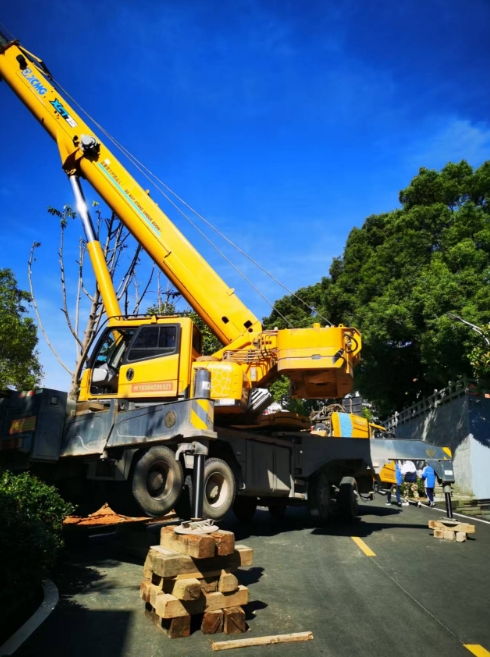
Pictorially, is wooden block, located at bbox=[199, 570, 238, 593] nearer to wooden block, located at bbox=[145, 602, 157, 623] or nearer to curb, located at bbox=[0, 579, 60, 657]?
wooden block, located at bbox=[145, 602, 157, 623]

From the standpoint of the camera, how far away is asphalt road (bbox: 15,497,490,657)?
4566mm

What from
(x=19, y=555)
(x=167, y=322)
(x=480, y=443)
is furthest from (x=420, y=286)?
(x=19, y=555)

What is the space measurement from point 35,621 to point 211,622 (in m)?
1.75

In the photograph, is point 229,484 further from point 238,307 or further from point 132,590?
point 238,307

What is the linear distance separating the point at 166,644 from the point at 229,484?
4.60 meters

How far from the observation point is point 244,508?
12.9m

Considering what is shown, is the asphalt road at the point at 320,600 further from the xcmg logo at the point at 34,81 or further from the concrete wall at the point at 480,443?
the concrete wall at the point at 480,443

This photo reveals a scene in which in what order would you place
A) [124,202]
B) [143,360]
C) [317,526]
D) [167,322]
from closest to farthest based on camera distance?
1. [143,360]
2. [167,322]
3. [124,202]
4. [317,526]

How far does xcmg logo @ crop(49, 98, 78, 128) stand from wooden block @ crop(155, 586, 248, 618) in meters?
11.7

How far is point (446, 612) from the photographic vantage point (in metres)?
5.64

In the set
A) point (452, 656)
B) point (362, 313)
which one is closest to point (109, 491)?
point (452, 656)

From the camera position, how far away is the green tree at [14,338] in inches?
922

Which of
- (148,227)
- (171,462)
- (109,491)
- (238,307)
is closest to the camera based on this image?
(171,462)

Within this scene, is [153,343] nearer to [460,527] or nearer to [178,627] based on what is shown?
[178,627]
